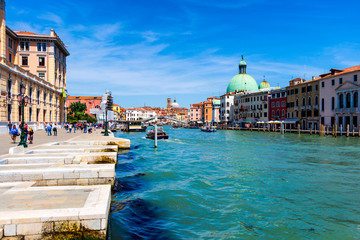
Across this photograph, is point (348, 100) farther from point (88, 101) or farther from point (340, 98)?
point (88, 101)

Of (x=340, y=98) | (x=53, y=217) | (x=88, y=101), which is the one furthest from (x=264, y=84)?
(x=53, y=217)

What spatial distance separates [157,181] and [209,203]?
373 cm

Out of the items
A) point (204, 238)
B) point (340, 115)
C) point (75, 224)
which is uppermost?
point (340, 115)

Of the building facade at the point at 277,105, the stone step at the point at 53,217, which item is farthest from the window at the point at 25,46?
the building facade at the point at 277,105

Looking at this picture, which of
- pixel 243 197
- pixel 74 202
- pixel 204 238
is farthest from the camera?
pixel 243 197

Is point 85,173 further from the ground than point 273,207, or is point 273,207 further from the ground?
point 85,173

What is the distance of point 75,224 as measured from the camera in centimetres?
466

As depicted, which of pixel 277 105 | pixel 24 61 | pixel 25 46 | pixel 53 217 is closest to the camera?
pixel 53 217

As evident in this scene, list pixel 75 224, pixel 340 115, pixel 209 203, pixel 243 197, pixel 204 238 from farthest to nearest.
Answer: pixel 340 115 → pixel 243 197 → pixel 209 203 → pixel 204 238 → pixel 75 224

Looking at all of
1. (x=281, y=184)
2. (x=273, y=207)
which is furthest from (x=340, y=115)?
(x=273, y=207)

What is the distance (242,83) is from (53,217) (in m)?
93.1

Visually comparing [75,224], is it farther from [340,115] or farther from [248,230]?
[340,115]

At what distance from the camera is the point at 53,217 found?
15.1ft

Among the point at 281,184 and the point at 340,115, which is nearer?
the point at 281,184
